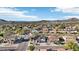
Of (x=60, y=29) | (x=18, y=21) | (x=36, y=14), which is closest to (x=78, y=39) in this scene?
(x=60, y=29)

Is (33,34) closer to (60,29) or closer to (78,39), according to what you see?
(60,29)

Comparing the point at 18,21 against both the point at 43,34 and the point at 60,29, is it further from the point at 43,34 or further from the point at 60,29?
the point at 60,29
